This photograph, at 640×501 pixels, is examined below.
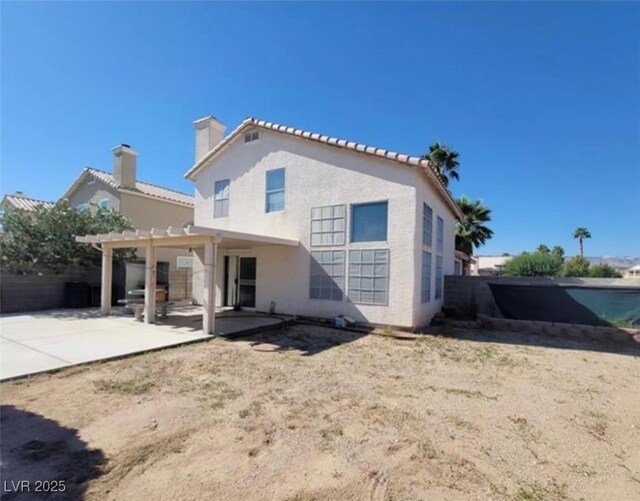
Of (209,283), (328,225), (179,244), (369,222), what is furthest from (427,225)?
(179,244)

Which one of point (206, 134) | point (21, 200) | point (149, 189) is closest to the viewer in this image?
point (206, 134)

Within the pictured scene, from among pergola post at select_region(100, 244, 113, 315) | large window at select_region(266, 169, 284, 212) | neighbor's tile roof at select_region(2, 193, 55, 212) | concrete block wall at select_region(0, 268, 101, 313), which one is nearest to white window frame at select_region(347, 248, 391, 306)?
large window at select_region(266, 169, 284, 212)

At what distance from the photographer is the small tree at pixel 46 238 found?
41.7ft

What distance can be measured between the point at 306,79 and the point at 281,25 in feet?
8.10

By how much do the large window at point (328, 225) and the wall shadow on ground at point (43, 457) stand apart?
846 centimetres

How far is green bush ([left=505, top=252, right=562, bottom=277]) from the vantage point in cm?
1831

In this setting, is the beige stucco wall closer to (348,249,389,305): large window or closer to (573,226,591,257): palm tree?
(348,249,389,305): large window

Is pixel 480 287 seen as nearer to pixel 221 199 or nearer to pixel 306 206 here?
pixel 306 206

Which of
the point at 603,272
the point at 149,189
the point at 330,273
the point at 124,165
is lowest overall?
the point at 330,273

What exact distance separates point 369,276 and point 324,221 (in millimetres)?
2542

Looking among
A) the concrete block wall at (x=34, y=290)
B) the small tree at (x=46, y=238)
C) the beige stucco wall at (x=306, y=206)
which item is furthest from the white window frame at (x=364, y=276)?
the concrete block wall at (x=34, y=290)

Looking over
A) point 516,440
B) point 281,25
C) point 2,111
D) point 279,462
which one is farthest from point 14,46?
point 516,440

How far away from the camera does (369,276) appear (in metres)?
→ 10.4

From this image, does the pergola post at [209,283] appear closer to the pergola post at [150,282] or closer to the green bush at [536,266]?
the pergola post at [150,282]
